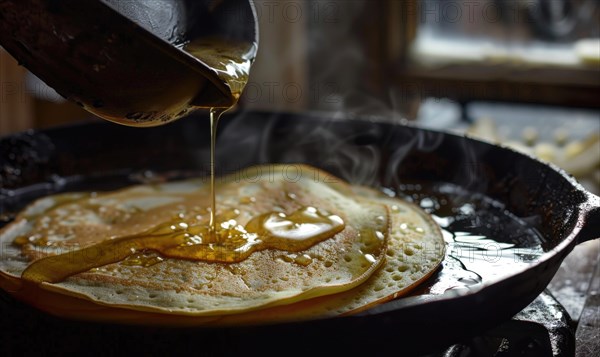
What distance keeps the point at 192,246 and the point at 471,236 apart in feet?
2.18

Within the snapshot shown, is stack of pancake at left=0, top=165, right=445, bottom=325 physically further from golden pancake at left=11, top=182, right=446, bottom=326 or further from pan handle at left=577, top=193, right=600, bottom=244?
pan handle at left=577, top=193, right=600, bottom=244

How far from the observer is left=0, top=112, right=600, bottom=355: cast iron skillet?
1.10 metres

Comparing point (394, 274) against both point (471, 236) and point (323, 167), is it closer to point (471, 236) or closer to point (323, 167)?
point (471, 236)

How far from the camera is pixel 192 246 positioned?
1.57m

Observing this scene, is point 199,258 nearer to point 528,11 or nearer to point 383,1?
point 383,1

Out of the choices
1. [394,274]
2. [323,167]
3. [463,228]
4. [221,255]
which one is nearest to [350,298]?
[394,274]

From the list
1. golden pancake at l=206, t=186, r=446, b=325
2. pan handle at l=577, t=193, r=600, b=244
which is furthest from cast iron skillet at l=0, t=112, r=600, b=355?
golden pancake at l=206, t=186, r=446, b=325

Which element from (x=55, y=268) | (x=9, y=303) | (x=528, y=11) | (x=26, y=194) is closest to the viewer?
(x=9, y=303)

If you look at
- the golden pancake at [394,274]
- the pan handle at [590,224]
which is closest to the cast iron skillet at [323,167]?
the pan handle at [590,224]

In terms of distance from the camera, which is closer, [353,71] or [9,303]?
[9,303]

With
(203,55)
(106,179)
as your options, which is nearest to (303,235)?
(203,55)

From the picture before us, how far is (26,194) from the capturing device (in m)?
2.12

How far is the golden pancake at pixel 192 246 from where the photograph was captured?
4.52 ft

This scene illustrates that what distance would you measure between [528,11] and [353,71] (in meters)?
1.06
